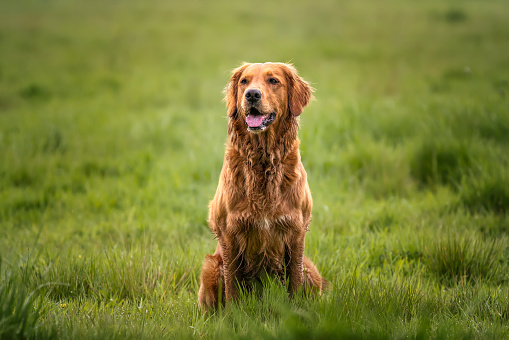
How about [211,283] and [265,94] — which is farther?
[211,283]

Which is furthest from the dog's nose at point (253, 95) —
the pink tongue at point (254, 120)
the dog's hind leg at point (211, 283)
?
the dog's hind leg at point (211, 283)

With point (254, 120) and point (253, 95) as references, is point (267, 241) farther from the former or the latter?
point (253, 95)

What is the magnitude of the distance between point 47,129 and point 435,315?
694 cm

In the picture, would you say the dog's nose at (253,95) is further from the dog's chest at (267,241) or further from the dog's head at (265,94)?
the dog's chest at (267,241)

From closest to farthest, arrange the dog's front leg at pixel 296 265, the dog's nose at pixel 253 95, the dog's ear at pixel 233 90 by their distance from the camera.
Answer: the dog's nose at pixel 253 95 → the dog's front leg at pixel 296 265 → the dog's ear at pixel 233 90

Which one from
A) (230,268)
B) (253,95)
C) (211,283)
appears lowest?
(211,283)

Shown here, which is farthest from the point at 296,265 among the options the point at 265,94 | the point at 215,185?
the point at 215,185

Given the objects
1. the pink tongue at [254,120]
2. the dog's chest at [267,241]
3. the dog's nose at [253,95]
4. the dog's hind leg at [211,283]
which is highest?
the dog's nose at [253,95]

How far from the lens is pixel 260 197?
3.06 meters

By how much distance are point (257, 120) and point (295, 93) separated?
1.49ft

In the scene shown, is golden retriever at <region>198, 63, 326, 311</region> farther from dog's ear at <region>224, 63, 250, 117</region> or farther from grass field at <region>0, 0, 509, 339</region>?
grass field at <region>0, 0, 509, 339</region>

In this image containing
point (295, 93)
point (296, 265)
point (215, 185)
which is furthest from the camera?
point (215, 185)

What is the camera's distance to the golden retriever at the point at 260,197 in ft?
10.0

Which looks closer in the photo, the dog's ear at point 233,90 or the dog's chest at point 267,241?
the dog's chest at point 267,241
